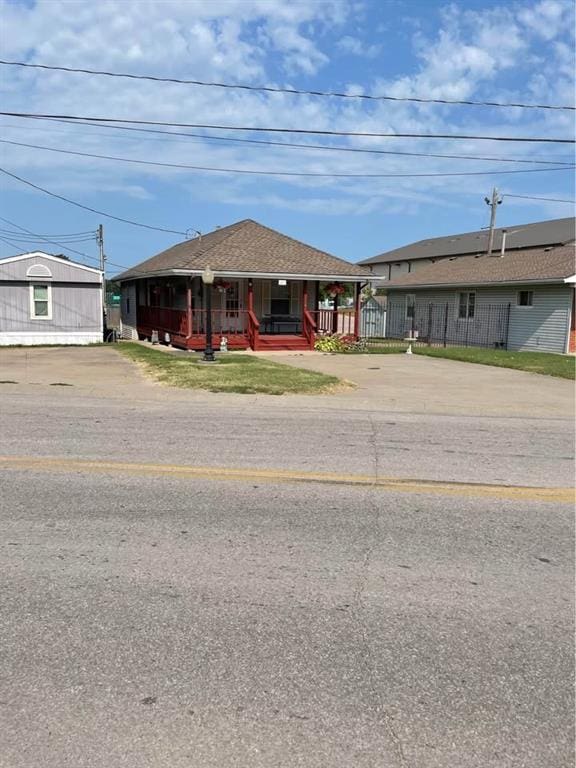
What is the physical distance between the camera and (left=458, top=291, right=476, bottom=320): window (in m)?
29.2

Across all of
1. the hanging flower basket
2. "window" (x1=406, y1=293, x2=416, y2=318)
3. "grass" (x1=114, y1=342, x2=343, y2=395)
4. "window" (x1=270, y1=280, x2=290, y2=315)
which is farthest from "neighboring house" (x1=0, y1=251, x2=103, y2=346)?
"window" (x1=406, y1=293, x2=416, y2=318)

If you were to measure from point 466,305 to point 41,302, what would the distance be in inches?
749

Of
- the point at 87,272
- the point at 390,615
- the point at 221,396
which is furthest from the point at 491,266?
the point at 390,615

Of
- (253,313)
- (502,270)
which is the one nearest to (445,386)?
(253,313)

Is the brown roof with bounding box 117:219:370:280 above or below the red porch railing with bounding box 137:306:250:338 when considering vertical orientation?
above

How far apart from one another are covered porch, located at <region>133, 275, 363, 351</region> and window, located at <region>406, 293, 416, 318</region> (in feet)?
26.7

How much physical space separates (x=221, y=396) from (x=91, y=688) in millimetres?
8599

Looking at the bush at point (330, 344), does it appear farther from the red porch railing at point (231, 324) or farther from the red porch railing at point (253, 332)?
the red porch railing at point (253, 332)

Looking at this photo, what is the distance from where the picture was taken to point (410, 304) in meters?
33.8

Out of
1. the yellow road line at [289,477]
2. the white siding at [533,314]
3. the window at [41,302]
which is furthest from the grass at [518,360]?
the window at [41,302]

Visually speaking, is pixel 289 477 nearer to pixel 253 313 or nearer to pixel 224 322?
pixel 253 313

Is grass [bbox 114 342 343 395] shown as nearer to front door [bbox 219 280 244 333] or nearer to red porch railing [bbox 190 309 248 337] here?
red porch railing [bbox 190 309 248 337]

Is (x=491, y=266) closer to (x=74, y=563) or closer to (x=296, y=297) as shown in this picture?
(x=296, y=297)

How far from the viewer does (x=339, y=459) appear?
6.67 meters
